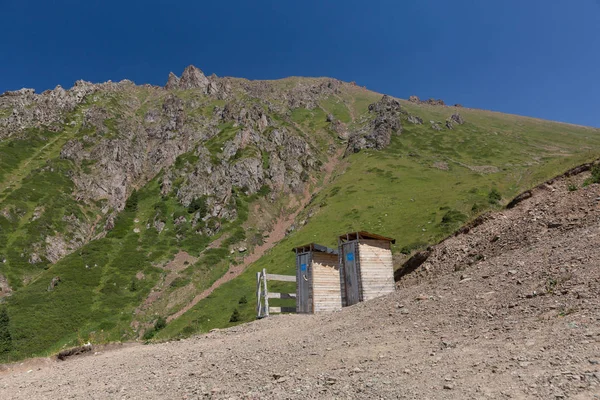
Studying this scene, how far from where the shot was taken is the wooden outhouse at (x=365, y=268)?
70.9 ft

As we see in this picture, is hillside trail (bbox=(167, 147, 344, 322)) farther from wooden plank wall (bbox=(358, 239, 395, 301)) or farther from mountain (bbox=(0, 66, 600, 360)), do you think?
wooden plank wall (bbox=(358, 239, 395, 301))

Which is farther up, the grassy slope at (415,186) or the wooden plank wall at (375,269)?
the grassy slope at (415,186)

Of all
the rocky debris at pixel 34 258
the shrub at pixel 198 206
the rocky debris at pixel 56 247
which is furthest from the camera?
the shrub at pixel 198 206

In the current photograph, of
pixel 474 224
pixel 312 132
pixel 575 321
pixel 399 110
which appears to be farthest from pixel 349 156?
pixel 575 321

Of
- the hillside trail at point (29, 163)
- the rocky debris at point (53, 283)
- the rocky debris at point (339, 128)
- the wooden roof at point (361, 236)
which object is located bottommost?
the wooden roof at point (361, 236)

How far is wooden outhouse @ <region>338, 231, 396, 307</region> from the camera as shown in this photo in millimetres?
21625

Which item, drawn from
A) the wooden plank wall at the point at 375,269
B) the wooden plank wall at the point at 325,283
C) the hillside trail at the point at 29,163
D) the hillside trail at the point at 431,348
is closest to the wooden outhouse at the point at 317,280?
the wooden plank wall at the point at 325,283

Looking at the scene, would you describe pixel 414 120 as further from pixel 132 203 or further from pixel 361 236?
pixel 361 236

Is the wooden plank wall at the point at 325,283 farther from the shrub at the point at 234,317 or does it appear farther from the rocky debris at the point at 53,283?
the rocky debris at the point at 53,283

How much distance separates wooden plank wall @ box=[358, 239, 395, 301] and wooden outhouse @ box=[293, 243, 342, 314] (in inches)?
127

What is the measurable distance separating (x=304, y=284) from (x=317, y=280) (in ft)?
3.18

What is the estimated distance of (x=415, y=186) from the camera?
Answer: 314 ft

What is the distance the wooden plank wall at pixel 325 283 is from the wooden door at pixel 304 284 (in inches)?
13.9

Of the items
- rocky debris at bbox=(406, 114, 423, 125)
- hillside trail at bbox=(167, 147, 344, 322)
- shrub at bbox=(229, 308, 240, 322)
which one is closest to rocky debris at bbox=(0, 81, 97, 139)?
hillside trail at bbox=(167, 147, 344, 322)
